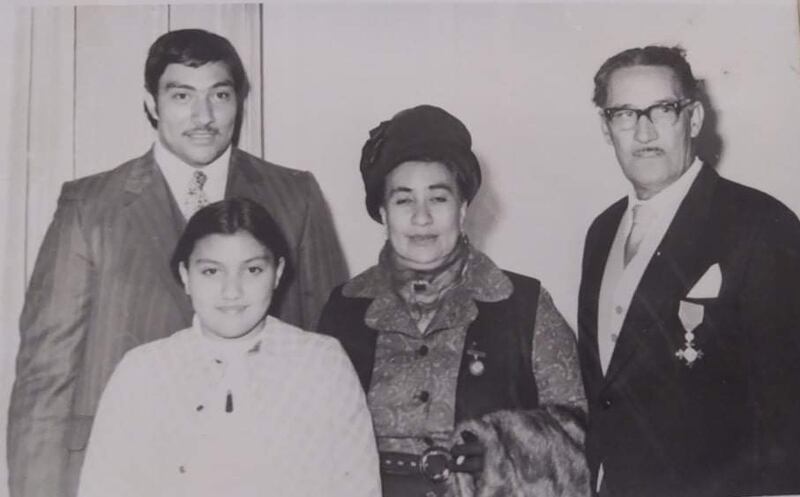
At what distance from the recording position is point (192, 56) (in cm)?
157

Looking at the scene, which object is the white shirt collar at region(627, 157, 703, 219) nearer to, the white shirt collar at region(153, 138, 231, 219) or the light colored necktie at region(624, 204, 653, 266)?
the light colored necktie at region(624, 204, 653, 266)

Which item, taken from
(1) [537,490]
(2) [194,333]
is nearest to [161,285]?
(2) [194,333]

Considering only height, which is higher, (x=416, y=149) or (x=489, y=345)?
(x=416, y=149)

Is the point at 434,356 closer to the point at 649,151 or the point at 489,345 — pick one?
the point at 489,345

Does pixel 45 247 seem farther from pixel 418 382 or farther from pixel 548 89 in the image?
pixel 548 89

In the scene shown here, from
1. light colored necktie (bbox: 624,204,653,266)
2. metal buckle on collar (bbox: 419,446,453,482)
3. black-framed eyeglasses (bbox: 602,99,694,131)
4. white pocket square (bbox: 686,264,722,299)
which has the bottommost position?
metal buckle on collar (bbox: 419,446,453,482)

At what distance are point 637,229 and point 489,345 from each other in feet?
1.15

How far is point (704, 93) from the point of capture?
1.65m

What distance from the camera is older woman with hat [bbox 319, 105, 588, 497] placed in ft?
4.76

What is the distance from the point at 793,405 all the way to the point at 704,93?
592mm

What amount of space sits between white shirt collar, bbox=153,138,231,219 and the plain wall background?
47mm

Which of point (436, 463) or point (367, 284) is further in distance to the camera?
point (367, 284)

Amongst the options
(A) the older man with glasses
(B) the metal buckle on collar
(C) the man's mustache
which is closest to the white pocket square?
(A) the older man with glasses

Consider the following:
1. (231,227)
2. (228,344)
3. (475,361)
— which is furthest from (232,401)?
(475,361)
